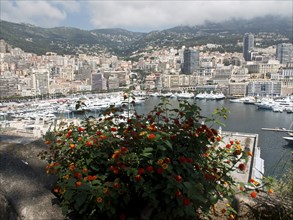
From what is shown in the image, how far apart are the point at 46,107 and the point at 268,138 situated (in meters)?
24.5

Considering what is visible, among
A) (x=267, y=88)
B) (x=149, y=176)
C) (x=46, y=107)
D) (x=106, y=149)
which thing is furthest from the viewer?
(x=267, y=88)

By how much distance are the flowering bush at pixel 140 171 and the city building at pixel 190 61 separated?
242 feet

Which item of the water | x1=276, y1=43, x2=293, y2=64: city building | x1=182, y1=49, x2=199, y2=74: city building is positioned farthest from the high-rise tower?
the water

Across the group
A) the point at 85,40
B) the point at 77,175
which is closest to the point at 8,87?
the point at 77,175

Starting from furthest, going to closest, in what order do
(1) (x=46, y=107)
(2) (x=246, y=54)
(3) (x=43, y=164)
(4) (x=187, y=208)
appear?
(2) (x=246, y=54) < (1) (x=46, y=107) < (3) (x=43, y=164) < (4) (x=187, y=208)

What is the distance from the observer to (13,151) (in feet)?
5.28

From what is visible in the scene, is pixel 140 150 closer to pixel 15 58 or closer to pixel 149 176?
pixel 149 176

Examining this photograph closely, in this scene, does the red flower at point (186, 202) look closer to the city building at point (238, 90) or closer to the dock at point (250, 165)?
the dock at point (250, 165)

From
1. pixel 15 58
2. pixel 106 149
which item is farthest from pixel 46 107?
pixel 15 58

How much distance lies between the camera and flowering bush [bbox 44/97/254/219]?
1.05m

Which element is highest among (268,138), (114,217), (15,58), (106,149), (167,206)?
(15,58)

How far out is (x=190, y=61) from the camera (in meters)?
74.4

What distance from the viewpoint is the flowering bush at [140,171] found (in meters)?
1.05

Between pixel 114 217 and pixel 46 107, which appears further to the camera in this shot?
pixel 46 107
